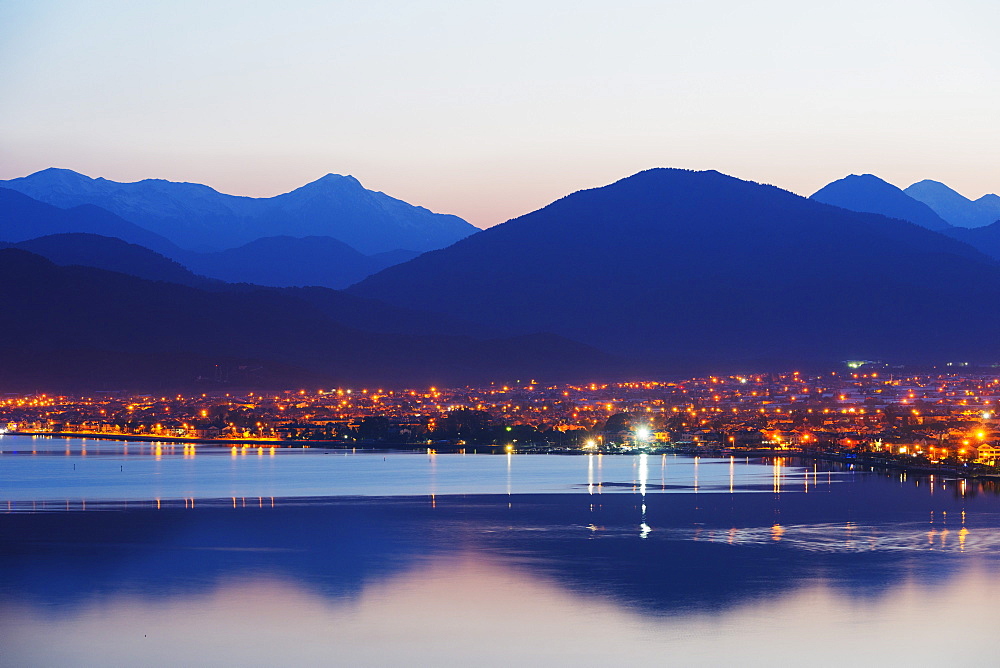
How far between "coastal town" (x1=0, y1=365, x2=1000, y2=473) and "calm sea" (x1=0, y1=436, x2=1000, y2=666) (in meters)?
39.2

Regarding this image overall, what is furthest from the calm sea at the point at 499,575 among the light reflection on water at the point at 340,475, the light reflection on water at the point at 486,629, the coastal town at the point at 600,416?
the coastal town at the point at 600,416

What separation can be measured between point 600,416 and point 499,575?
107 metres

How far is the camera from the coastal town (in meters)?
122

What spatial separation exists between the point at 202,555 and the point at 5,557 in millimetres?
5694

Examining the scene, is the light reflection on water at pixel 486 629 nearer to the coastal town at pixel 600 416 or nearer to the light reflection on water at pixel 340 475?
the light reflection on water at pixel 340 475

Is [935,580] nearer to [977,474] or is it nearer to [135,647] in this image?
[135,647]

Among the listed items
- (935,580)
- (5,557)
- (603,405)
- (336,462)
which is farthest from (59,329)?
(935,580)

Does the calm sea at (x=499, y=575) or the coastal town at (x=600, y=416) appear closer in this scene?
the calm sea at (x=499, y=575)

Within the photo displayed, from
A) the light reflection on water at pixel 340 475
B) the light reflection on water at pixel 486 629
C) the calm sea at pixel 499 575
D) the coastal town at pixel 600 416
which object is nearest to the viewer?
the light reflection on water at pixel 486 629

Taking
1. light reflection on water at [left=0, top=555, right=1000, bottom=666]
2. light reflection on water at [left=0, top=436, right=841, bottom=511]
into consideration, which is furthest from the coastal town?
light reflection on water at [left=0, top=555, right=1000, bottom=666]

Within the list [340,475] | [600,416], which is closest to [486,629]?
[340,475]

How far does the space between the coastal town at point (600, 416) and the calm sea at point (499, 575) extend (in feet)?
129

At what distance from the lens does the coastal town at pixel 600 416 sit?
122 meters

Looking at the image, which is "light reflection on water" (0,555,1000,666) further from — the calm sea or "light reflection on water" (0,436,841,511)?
"light reflection on water" (0,436,841,511)
